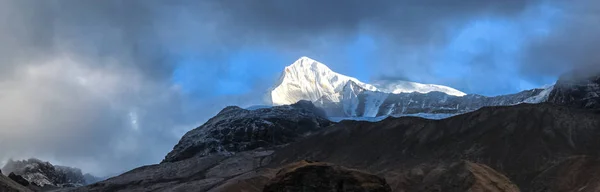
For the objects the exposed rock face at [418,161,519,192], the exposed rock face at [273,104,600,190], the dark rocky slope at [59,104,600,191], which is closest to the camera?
the exposed rock face at [418,161,519,192]

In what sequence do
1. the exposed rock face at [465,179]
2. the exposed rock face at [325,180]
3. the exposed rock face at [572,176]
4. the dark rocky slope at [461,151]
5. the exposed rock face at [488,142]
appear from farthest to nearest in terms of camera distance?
the exposed rock face at [488,142] < the dark rocky slope at [461,151] < the exposed rock face at [572,176] < the exposed rock face at [465,179] < the exposed rock face at [325,180]

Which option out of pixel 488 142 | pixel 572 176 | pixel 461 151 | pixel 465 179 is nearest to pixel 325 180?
pixel 465 179

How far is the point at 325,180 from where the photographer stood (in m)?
59.8

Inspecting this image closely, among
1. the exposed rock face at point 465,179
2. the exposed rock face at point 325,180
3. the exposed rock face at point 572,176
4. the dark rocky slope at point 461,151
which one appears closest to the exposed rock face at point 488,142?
the dark rocky slope at point 461,151

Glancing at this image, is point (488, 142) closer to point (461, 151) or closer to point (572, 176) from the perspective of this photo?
point (461, 151)

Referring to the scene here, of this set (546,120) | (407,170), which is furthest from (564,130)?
(407,170)

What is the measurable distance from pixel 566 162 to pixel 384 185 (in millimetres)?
95566

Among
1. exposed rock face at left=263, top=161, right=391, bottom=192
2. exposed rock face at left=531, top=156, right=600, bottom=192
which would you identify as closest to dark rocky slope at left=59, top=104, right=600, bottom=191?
exposed rock face at left=531, top=156, right=600, bottom=192

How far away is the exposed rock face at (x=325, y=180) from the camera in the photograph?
5897 cm

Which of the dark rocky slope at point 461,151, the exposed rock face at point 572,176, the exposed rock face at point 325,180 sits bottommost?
the exposed rock face at point 325,180

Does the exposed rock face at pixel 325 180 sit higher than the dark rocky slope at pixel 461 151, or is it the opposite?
the dark rocky slope at pixel 461 151

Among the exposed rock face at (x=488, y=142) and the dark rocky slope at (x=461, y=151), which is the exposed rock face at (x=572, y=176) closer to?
the dark rocky slope at (x=461, y=151)

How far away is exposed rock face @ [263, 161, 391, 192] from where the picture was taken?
5897 centimetres

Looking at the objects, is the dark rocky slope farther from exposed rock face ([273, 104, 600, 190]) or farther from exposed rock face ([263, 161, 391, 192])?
exposed rock face ([263, 161, 391, 192])
